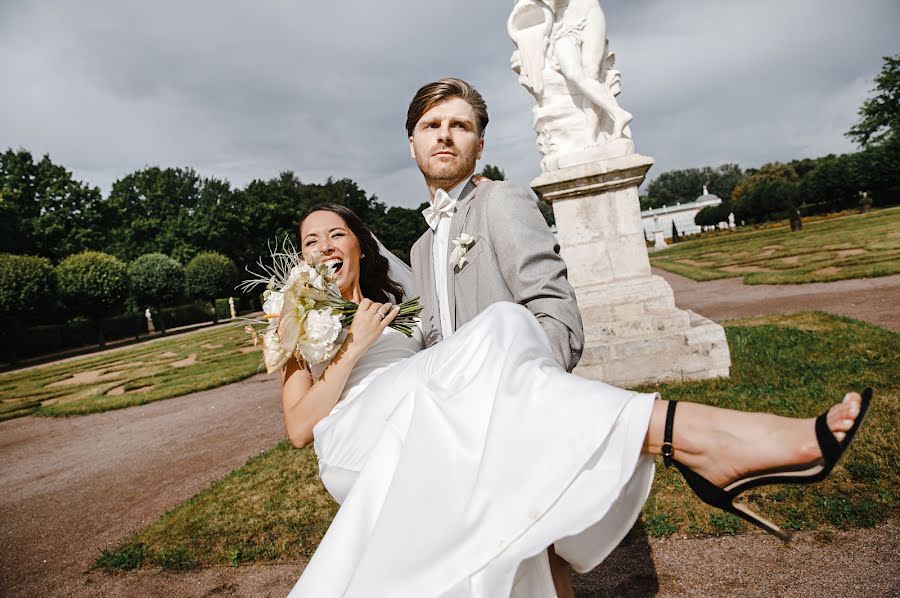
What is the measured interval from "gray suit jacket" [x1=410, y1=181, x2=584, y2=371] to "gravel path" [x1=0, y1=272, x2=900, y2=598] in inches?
62.5

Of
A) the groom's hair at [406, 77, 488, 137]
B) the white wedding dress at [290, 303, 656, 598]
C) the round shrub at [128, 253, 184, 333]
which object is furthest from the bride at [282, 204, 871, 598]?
the round shrub at [128, 253, 184, 333]

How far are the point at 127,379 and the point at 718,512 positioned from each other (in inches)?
599

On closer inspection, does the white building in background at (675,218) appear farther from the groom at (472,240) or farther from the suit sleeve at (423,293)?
the groom at (472,240)

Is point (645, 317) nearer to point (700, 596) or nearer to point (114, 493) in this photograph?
point (700, 596)

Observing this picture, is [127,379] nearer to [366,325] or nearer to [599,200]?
[599,200]

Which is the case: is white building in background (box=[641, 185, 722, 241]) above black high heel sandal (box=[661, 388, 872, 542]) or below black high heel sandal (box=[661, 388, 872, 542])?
above

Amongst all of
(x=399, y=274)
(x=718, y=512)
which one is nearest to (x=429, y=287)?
(x=399, y=274)

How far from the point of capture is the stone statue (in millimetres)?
6012

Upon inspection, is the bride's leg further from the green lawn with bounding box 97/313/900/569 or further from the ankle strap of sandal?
the green lawn with bounding box 97/313/900/569

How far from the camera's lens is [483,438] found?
1.42 meters

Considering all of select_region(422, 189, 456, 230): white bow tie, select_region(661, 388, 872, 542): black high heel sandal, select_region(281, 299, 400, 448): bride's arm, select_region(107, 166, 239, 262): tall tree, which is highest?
select_region(107, 166, 239, 262): tall tree

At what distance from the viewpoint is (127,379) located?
1397 centimetres

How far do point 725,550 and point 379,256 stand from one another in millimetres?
2553

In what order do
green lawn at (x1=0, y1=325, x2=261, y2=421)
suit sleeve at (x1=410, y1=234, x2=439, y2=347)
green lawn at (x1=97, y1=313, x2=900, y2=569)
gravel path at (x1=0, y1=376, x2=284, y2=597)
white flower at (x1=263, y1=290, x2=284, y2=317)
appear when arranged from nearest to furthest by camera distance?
white flower at (x1=263, y1=290, x2=284, y2=317) → suit sleeve at (x1=410, y1=234, x2=439, y2=347) → green lawn at (x1=97, y1=313, x2=900, y2=569) → gravel path at (x1=0, y1=376, x2=284, y2=597) → green lawn at (x1=0, y1=325, x2=261, y2=421)
